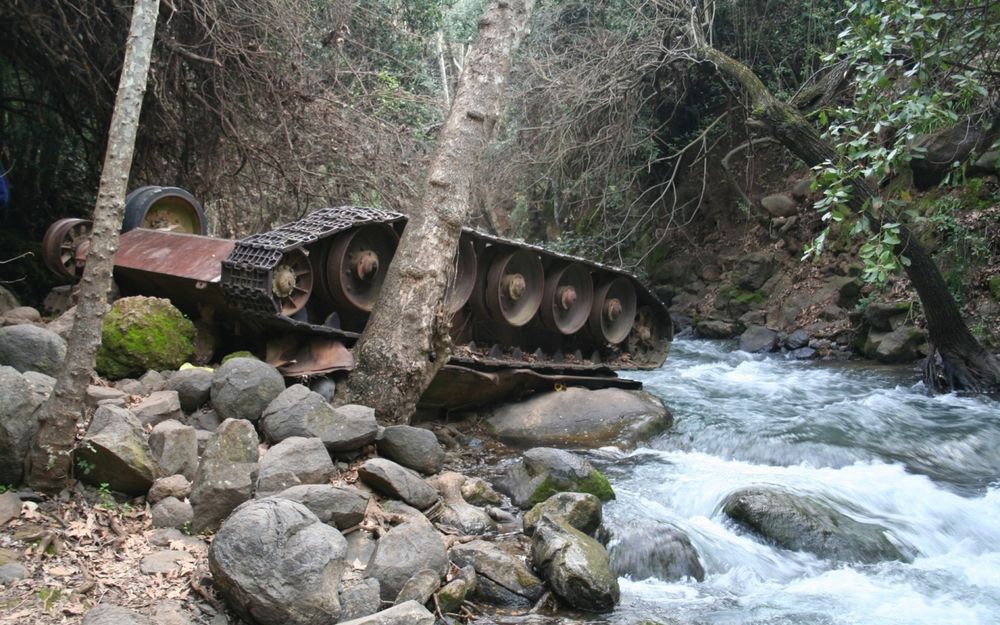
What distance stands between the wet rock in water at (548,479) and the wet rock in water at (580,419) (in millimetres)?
1330

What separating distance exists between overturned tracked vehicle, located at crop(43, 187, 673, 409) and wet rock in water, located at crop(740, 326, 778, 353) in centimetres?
383

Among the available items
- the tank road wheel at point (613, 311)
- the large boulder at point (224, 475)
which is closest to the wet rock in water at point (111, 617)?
the large boulder at point (224, 475)

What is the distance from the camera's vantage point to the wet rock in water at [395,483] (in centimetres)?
473

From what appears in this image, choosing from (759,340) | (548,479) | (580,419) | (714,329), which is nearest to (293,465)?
(548,479)

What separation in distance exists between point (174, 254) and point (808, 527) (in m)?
4.94

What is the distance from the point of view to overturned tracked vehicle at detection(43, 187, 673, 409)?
602 cm

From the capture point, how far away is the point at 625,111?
13281mm

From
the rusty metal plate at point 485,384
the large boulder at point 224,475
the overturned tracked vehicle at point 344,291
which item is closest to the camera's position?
the large boulder at point 224,475

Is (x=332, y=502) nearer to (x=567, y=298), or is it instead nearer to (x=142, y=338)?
(x=142, y=338)

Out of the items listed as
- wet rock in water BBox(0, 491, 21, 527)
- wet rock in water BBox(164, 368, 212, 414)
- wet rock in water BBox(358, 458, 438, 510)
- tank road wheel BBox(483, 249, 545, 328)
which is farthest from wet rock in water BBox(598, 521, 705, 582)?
tank road wheel BBox(483, 249, 545, 328)

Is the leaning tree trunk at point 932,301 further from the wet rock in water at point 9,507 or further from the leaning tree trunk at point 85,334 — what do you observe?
the wet rock in water at point 9,507

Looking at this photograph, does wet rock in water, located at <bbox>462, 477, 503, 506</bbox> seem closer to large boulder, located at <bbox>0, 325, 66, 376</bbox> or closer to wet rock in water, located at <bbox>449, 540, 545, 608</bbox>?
→ wet rock in water, located at <bbox>449, 540, 545, 608</bbox>

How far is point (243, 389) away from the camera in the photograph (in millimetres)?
5117

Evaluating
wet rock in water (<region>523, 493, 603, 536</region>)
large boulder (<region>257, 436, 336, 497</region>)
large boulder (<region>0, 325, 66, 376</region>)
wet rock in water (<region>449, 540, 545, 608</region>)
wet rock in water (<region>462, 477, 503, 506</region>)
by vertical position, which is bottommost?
wet rock in water (<region>449, 540, 545, 608</region>)
